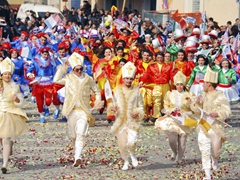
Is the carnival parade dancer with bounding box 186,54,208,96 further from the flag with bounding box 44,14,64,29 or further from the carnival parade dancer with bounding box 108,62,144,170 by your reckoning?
the flag with bounding box 44,14,64,29

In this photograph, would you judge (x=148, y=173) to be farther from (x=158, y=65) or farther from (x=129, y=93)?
(x=158, y=65)

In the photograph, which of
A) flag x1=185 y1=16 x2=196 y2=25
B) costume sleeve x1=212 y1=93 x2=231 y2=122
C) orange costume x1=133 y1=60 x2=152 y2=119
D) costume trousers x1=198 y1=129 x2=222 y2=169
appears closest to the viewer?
costume trousers x1=198 y1=129 x2=222 y2=169

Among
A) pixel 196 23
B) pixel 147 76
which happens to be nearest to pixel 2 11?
pixel 196 23

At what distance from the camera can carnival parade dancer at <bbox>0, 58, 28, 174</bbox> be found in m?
10.9

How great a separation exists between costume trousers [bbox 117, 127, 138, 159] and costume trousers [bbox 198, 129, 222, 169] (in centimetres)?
116

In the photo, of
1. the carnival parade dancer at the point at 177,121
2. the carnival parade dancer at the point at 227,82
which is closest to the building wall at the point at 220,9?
the carnival parade dancer at the point at 227,82

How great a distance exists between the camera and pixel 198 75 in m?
15.0

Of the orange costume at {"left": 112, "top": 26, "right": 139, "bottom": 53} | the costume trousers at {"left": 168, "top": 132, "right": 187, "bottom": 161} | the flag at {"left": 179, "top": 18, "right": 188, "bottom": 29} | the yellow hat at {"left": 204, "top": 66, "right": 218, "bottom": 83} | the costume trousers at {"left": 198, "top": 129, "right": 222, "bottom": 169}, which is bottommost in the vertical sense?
the costume trousers at {"left": 168, "top": 132, "right": 187, "bottom": 161}

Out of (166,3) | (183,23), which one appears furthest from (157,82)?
(166,3)

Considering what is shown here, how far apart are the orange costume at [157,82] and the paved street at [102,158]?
0.80 m

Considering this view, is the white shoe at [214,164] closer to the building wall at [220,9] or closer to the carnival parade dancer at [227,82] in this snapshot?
the carnival parade dancer at [227,82]

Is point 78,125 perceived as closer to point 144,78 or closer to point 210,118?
point 210,118

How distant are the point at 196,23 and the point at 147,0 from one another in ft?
49.5

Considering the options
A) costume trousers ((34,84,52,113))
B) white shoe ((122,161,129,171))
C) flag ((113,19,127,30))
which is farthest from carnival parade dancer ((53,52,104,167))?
flag ((113,19,127,30))
